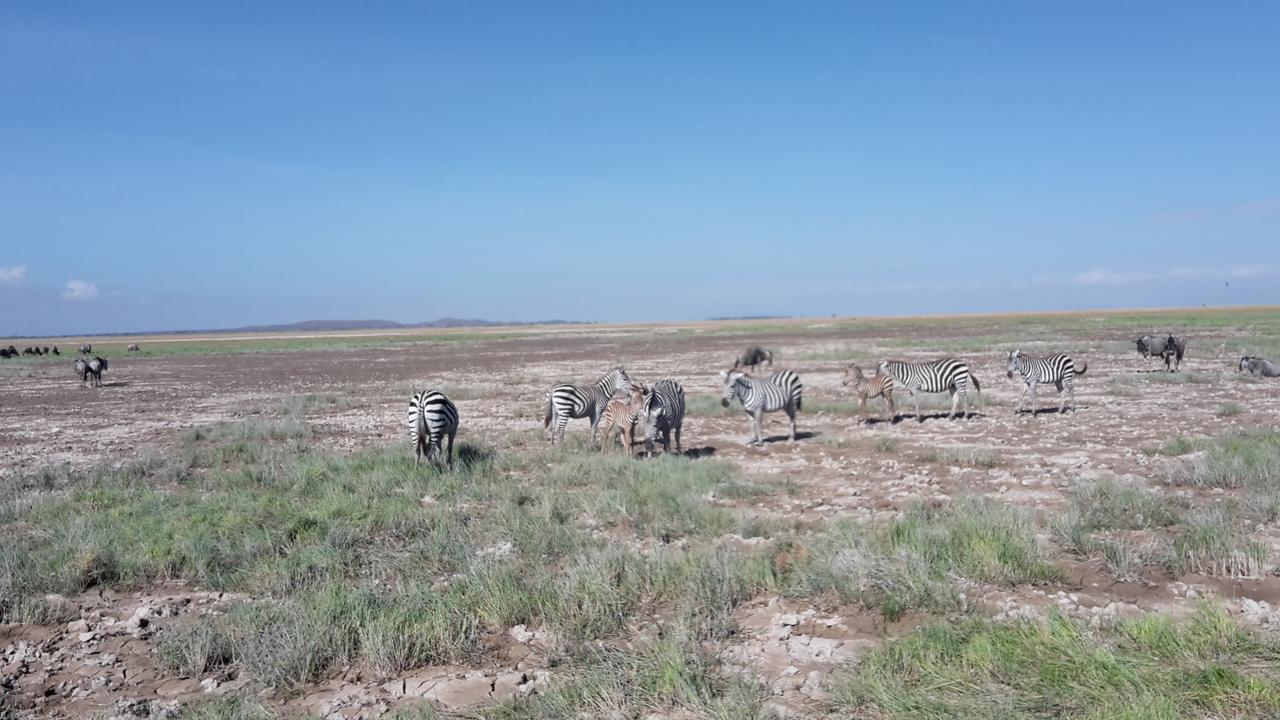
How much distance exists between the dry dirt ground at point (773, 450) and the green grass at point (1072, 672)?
46 centimetres

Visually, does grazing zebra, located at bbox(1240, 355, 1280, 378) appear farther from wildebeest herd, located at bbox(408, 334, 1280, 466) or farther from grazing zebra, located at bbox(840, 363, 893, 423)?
grazing zebra, located at bbox(840, 363, 893, 423)

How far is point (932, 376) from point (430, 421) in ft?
39.5

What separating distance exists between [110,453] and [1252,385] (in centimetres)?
2918

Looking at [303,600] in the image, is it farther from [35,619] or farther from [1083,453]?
[1083,453]

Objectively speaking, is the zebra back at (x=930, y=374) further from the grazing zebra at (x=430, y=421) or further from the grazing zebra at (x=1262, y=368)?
the grazing zebra at (x=1262, y=368)

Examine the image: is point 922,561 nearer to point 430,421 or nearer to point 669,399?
point 669,399

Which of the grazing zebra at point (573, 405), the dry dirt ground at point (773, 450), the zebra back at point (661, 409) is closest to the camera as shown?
the dry dirt ground at point (773, 450)

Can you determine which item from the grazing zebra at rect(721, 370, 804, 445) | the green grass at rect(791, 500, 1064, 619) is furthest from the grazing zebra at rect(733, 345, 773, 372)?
the green grass at rect(791, 500, 1064, 619)

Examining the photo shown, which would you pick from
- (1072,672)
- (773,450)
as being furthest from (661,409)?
(1072,672)

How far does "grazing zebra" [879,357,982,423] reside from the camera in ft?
57.3

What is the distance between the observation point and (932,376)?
700 inches

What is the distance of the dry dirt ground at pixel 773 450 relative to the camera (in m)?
5.56

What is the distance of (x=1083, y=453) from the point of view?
12445 mm

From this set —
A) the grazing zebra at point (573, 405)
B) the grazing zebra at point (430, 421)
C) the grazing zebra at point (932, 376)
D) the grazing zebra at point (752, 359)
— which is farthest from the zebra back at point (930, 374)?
the grazing zebra at point (752, 359)
